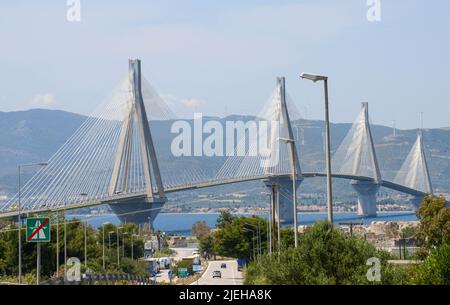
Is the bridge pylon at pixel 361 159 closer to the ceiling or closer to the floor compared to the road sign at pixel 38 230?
closer to the ceiling

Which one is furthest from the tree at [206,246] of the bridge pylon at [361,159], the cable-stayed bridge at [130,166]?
the bridge pylon at [361,159]

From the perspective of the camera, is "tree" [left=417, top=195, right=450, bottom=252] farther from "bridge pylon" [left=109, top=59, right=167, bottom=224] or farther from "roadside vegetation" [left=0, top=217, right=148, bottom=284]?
"bridge pylon" [left=109, top=59, right=167, bottom=224]

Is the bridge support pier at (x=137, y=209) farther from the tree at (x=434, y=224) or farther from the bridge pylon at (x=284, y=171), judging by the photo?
the tree at (x=434, y=224)

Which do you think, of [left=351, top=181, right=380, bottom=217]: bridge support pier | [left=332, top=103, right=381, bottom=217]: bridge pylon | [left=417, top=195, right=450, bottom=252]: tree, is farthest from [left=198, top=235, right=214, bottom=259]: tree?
[left=417, top=195, right=450, bottom=252]: tree

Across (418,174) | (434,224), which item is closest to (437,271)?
(434,224)

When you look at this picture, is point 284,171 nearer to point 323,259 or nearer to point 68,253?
point 68,253

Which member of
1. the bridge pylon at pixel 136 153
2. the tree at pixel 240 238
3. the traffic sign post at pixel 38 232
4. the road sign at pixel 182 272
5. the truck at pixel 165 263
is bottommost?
the truck at pixel 165 263
